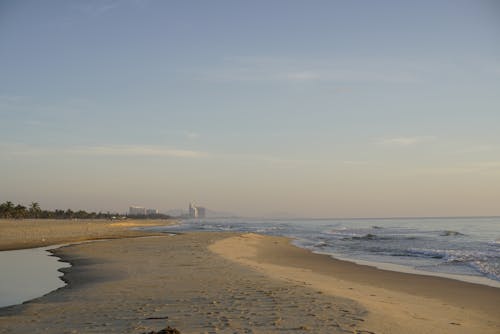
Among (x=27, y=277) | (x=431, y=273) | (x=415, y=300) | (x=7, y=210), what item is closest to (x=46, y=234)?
(x=27, y=277)

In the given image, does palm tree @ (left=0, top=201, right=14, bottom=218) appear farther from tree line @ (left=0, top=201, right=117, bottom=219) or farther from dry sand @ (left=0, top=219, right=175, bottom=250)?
dry sand @ (left=0, top=219, right=175, bottom=250)

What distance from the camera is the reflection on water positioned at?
14.1 m

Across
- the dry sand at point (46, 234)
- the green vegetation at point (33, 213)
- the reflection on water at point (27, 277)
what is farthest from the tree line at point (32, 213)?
the reflection on water at point (27, 277)

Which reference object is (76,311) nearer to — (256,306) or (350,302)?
(256,306)

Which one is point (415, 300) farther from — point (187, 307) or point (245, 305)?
point (187, 307)

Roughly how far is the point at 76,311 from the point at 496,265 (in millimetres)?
22209

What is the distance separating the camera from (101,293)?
1327 centimetres

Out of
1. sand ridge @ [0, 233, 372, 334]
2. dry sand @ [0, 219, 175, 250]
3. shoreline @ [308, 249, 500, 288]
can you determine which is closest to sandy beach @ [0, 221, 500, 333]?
sand ridge @ [0, 233, 372, 334]

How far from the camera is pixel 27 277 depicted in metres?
18.2

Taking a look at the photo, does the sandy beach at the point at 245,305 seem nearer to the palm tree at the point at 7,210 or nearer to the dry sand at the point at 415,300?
the dry sand at the point at 415,300

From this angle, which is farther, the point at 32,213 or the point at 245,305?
the point at 32,213

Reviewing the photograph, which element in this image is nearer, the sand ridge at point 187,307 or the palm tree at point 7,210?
the sand ridge at point 187,307

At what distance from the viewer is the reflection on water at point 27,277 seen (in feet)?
46.1

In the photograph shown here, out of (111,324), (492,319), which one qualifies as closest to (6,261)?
(111,324)
